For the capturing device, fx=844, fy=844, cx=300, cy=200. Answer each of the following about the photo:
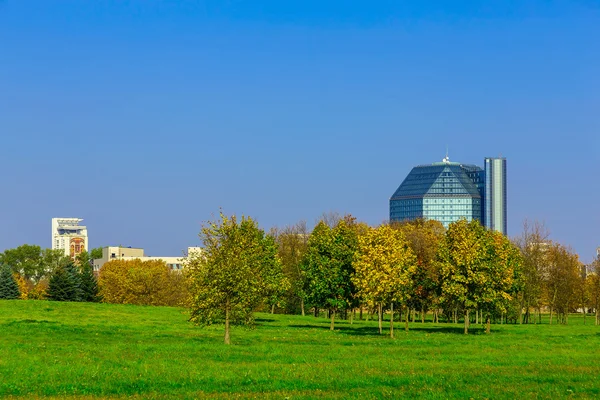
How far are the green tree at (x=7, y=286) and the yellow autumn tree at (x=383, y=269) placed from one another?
68.0m

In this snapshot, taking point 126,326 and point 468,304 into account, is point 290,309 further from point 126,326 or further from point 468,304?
point 126,326

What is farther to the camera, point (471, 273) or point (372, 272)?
point (471, 273)

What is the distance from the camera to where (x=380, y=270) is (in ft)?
246

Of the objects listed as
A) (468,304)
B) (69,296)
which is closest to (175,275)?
(69,296)

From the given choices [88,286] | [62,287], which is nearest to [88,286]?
[88,286]

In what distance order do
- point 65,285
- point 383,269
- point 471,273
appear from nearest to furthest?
point 383,269 → point 471,273 → point 65,285

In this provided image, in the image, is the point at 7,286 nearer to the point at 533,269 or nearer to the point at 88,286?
the point at 88,286

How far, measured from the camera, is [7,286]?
125625mm

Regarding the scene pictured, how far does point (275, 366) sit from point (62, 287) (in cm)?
8419

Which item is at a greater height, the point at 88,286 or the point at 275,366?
the point at 88,286

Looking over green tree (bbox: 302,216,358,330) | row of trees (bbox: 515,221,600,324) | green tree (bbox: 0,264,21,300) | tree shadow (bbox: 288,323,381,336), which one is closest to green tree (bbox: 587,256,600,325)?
row of trees (bbox: 515,221,600,324)

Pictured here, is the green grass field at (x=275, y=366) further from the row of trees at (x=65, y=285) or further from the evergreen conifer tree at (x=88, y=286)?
the evergreen conifer tree at (x=88, y=286)

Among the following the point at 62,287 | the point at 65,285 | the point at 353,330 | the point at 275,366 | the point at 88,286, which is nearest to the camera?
the point at 275,366

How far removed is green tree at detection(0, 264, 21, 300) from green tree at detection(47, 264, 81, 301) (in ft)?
33.9
